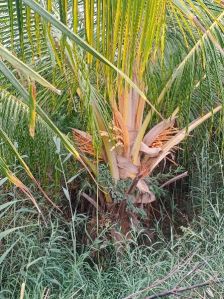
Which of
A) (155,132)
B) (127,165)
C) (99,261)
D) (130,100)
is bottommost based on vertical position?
(99,261)

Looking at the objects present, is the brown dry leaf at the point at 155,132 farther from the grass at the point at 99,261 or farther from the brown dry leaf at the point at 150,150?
the grass at the point at 99,261

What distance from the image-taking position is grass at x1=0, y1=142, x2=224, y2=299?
241 cm

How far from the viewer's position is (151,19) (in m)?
1.26

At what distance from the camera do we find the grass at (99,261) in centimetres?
241

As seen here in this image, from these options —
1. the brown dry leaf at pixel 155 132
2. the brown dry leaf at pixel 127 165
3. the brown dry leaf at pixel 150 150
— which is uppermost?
the brown dry leaf at pixel 155 132

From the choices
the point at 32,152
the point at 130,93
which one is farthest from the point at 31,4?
the point at 130,93

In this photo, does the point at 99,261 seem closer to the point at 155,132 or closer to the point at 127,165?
the point at 127,165

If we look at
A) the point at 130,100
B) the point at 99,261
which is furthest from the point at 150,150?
the point at 99,261

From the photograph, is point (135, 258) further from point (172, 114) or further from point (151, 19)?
point (151, 19)

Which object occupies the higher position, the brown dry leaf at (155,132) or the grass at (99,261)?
the brown dry leaf at (155,132)

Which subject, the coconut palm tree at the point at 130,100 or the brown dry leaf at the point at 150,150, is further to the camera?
the brown dry leaf at the point at 150,150

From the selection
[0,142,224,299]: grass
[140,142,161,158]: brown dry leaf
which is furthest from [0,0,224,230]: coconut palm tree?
[0,142,224,299]: grass

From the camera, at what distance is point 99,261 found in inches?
116

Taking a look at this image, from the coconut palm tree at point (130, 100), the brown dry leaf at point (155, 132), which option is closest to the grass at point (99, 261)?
the coconut palm tree at point (130, 100)
